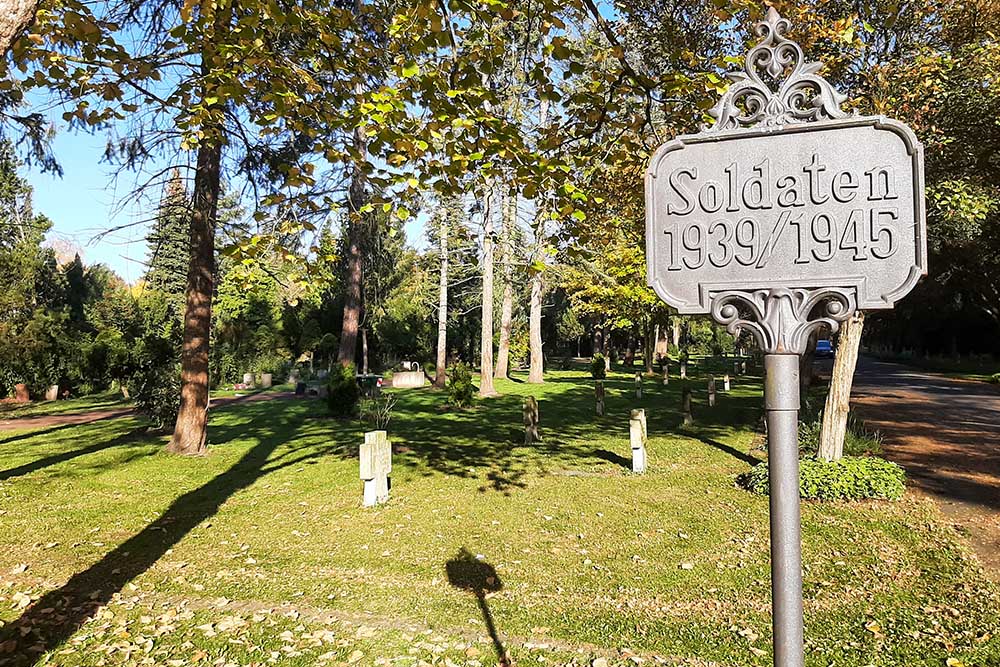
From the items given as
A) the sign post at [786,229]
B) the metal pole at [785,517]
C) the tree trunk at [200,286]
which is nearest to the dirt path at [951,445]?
the metal pole at [785,517]

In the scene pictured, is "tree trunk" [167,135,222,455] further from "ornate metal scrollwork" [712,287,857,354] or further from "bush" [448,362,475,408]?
"ornate metal scrollwork" [712,287,857,354]

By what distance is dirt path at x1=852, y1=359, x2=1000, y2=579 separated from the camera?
26.9 ft

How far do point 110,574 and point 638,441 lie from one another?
8013 mm

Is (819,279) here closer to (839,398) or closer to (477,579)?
(477,579)

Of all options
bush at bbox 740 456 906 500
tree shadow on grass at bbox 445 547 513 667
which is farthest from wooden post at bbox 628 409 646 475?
tree shadow on grass at bbox 445 547 513 667

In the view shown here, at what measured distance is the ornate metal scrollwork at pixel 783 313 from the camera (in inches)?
85.7

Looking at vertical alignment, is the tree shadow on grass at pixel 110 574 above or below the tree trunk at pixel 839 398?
below

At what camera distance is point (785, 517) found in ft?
7.04

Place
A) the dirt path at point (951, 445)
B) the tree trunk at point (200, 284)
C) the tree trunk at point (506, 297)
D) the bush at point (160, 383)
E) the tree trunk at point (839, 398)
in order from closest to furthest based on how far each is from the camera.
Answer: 1. the dirt path at point (951, 445)
2. the tree trunk at point (839, 398)
3. the tree trunk at point (200, 284)
4. the bush at point (160, 383)
5. the tree trunk at point (506, 297)

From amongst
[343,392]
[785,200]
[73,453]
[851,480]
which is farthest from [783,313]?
[343,392]

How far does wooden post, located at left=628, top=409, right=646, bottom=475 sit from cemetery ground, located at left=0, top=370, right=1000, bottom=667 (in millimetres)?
257

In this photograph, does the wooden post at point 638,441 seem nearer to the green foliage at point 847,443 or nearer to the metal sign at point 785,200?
the green foliage at point 847,443

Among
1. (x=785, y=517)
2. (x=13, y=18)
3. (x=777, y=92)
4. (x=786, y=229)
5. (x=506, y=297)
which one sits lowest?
(x=785, y=517)

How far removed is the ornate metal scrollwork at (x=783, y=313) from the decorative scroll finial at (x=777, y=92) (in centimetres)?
64
